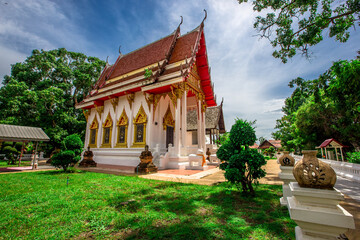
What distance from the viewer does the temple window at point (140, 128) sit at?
1041 centimetres

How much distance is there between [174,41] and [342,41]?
9.41m

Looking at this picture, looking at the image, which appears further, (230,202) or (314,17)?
(314,17)

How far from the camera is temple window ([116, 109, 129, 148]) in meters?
11.3

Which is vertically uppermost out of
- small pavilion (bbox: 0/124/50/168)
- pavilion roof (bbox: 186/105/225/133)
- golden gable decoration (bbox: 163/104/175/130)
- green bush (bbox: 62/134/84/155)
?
pavilion roof (bbox: 186/105/225/133)

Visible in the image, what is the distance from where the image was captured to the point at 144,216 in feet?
8.17

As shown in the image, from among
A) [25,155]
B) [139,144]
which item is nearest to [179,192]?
[139,144]

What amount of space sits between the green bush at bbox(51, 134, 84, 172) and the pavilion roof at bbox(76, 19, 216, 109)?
14.8ft

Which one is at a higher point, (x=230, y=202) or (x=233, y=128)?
(x=233, y=128)

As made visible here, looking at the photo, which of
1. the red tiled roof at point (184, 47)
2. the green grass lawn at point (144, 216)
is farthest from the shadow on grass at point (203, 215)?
the red tiled roof at point (184, 47)

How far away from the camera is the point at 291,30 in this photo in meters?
6.95

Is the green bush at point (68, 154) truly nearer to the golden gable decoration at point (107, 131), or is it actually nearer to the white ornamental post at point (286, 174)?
the golden gable decoration at point (107, 131)

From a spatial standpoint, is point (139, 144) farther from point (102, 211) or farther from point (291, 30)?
point (291, 30)

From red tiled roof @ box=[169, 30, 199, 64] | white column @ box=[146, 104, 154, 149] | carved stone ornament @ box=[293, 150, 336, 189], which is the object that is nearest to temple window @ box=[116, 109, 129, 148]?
white column @ box=[146, 104, 154, 149]

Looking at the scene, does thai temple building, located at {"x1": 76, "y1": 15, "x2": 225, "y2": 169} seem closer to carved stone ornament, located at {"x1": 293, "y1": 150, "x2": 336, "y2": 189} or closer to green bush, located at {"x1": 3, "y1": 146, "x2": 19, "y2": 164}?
green bush, located at {"x1": 3, "y1": 146, "x2": 19, "y2": 164}
